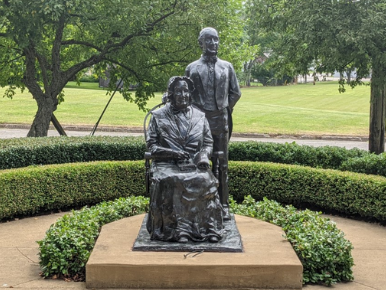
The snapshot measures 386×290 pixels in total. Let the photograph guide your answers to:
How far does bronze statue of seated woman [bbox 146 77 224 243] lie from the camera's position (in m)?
6.72

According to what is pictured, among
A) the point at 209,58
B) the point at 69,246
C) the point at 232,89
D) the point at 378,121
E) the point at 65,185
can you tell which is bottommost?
the point at 65,185

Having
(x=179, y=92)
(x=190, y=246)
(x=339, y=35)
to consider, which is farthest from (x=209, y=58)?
(x=339, y=35)

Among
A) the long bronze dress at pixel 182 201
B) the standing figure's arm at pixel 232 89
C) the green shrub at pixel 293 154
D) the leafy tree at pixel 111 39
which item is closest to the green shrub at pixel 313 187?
the green shrub at pixel 293 154

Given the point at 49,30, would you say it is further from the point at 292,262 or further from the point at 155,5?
the point at 292,262

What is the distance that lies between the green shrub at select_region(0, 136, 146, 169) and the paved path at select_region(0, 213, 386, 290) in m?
1.68

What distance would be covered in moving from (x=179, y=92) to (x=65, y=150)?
5492mm

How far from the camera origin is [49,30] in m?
15.9

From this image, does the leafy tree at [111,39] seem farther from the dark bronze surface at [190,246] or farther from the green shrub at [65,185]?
the dark bronze surface at [190,246]

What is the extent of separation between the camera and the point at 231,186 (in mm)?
11367

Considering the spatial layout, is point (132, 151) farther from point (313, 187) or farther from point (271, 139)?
point (271, 139)

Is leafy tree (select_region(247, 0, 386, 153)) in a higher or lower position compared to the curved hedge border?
higher

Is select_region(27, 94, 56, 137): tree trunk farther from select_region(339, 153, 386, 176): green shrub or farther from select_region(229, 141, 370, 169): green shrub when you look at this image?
select_region(339, 153, 386, 176): green shrub

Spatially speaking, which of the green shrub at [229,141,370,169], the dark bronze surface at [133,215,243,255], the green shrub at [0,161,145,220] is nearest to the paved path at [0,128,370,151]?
the green shrub at [229,141,370,169]

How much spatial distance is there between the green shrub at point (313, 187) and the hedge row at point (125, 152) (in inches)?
44.8
